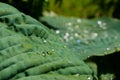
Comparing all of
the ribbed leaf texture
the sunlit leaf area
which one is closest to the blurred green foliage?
the sunlit leaf area

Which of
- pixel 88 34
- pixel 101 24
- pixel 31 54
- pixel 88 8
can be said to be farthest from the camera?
pixel 88 8

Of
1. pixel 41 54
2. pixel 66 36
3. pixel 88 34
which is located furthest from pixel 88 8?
pixel 41 54

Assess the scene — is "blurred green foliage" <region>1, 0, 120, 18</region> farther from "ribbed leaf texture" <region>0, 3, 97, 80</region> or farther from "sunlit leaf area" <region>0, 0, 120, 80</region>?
"ribbed leaf texture" <region>0, 3, 97, 80</region>

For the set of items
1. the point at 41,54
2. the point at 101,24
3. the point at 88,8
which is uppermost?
the point at 41,54

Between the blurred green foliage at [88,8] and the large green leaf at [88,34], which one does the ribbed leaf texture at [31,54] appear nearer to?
the large green leaf at [88,34]

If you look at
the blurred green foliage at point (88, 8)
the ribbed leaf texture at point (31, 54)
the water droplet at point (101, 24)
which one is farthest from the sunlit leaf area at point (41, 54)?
the blurred green foliage at point (88, 8)

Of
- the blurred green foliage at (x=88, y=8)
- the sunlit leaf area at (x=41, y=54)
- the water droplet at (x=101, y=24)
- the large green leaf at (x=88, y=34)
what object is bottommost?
the blurred green foliage at (x=88, y=8)

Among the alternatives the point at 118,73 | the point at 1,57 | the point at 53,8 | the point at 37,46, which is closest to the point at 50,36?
the point at 37,46

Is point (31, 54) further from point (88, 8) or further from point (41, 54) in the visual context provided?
point (88, 8)
